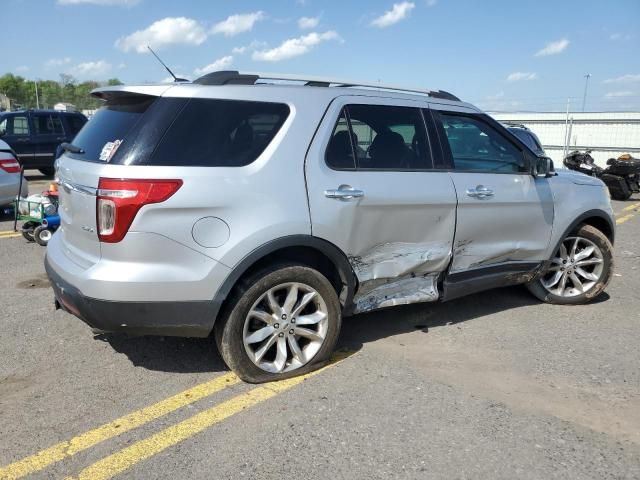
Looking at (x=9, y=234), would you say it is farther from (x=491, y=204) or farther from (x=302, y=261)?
(x=491, y=204)

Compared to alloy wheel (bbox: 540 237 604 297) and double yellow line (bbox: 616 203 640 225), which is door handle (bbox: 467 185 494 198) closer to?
alloy wheel (bbox: 540 237 604 297)

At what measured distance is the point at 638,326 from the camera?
4.61 m

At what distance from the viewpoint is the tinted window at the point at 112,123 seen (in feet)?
10.3

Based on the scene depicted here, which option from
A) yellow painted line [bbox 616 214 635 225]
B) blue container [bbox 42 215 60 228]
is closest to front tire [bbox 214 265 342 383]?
blue container [bbox 42 215 60 228]

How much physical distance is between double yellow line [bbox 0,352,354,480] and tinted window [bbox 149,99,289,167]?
1.38m

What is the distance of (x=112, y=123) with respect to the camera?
3.28 metres

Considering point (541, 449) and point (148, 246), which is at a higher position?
point (148, 246)

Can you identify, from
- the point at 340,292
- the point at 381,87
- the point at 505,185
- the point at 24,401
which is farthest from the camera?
the point at 505,185

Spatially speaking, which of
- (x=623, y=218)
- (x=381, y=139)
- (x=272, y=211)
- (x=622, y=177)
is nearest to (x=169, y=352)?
(x=272, y=211)

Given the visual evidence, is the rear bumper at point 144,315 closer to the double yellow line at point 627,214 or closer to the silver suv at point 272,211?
the silver suv at point 272,211

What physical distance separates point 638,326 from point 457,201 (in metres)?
2.04

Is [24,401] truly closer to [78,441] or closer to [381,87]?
[78,441]

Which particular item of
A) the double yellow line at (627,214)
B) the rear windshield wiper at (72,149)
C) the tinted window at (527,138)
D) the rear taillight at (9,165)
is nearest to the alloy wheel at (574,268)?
the rear windshield wiper at (72,149)

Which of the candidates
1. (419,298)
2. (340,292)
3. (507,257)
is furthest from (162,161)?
(507,257)
